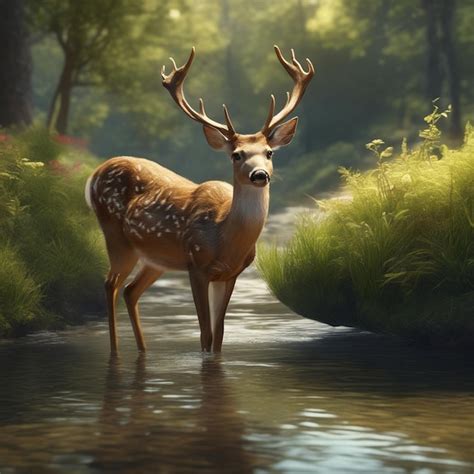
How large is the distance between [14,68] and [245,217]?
47.0 ft

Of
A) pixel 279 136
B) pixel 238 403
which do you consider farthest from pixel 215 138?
pixel 238 403

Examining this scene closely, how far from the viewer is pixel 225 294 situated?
1269 centimetres

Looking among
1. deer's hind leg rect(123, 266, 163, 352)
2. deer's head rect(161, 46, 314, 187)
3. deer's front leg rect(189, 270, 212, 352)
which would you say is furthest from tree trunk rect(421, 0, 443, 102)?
deer's front leg rect(189, 270, 212, 352)

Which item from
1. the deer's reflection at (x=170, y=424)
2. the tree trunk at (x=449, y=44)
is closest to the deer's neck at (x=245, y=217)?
the deer's reflection at (x=170, y=424)

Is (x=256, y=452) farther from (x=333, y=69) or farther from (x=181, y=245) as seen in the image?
(x=333, y=69)

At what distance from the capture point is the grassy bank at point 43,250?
1440 cm

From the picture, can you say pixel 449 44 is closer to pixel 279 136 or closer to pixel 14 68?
pixel 14 68

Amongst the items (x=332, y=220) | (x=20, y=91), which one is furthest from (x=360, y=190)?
(x=20, y=91)

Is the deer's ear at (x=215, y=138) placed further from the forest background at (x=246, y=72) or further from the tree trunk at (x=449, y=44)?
the tree trunk at (x=449, y=44)

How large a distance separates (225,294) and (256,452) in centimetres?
476

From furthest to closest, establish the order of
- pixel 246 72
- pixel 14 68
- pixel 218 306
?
1. pixel 246 72
2. pixel 14 68
3. pixel 218 306

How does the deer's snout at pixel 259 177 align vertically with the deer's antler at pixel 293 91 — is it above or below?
below

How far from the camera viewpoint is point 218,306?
1269 cm

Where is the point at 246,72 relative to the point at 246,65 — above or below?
below
